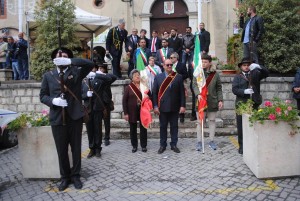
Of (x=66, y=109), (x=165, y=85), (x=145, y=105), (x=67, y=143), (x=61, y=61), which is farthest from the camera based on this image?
(x=145, y=105)

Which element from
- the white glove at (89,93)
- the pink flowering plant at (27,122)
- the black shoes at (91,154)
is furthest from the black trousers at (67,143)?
the white glove at (89,93)

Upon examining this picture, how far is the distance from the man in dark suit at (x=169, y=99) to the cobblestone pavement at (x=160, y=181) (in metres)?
0.46

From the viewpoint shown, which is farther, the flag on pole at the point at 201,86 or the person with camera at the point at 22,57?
the person with camera at the point at 22,57

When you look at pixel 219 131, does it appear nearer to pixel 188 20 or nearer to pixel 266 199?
pixel 266 199

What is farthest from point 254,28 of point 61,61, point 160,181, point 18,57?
point 18,57

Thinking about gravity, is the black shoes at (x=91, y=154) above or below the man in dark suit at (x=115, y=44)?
below

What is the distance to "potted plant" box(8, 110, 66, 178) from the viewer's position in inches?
217

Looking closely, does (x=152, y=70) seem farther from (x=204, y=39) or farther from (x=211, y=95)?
(x=204, y=39)

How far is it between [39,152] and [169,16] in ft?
38.7

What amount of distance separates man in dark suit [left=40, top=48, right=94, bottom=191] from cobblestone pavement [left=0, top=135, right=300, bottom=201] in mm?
334

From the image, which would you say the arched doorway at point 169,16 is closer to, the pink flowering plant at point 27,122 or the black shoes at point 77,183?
the pink flowering plant at point 27,122

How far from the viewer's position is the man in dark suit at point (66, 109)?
16.5ft

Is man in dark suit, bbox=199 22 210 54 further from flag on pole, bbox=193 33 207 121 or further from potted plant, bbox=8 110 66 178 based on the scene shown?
potted plant, bbox=8 110 66 178

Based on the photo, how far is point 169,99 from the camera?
682cm
